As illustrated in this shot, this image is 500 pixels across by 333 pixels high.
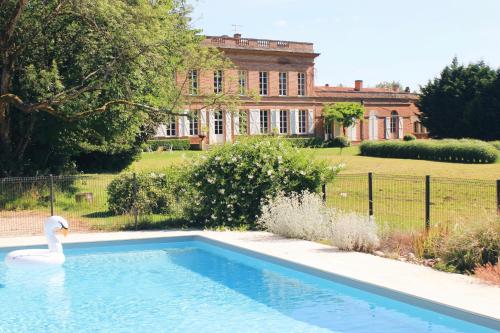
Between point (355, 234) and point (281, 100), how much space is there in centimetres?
4052

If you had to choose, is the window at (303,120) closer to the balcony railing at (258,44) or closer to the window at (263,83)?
the window at (263,83)

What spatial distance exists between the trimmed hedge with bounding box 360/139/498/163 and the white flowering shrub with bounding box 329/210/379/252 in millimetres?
19101

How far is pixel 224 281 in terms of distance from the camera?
9.84 metres

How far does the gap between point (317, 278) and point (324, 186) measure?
4.97 meters

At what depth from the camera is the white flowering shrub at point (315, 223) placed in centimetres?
1060

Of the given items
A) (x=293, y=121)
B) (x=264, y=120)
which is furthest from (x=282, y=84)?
(x=264, y=120)

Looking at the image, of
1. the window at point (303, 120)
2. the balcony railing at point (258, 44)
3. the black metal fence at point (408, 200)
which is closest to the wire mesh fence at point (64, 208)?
the black metal fence at point (408, 200)

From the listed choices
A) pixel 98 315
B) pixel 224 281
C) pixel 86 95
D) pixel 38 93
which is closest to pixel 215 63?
pixel 86 95

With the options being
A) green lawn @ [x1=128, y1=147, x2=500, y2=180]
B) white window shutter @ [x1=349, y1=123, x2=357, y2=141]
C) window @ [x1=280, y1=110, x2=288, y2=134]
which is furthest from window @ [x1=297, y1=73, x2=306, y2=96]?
green lawn @ [x1=128, y1=147, x2=500, y2=180]

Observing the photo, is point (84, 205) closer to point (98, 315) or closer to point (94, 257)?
point (94, 257)

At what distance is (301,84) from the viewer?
2031 inches

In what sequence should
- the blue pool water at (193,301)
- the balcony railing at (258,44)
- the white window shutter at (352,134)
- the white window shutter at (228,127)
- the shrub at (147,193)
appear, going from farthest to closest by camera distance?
the white window shutter at (352,134), the white window shutter at (228,127), the balcony railing at (258,44), the shrub at (147,193), the blue pool water at (193,301)

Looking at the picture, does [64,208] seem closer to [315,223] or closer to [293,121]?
[315,223]

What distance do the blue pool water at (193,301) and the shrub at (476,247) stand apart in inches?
69.3
